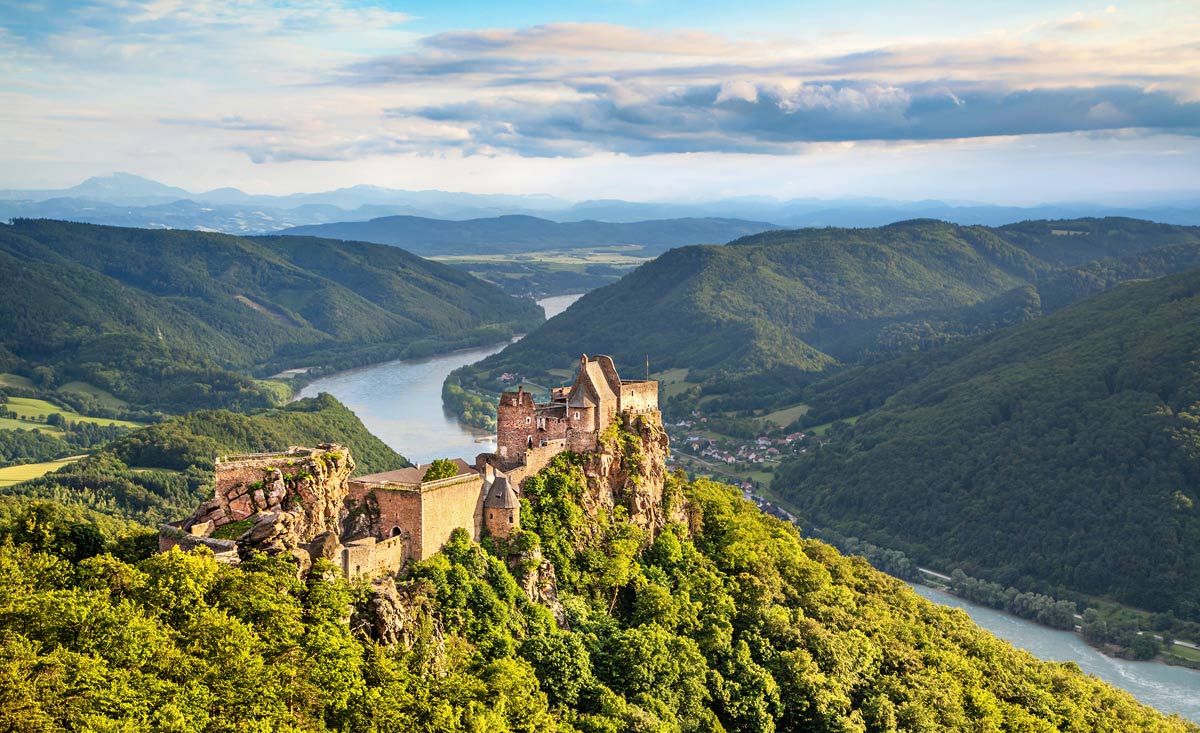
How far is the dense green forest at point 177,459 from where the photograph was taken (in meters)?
124

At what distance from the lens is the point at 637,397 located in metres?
67.0

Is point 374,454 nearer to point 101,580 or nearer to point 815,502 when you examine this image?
point 815,502

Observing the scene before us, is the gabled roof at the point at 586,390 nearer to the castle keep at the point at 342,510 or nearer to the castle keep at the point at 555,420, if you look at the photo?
the castle keep at the point at 555,420

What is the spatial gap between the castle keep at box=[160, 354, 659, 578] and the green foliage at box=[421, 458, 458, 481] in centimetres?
45

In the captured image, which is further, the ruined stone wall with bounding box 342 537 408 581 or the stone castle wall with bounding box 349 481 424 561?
the stone castle wall with bounding box 349 481 424 561

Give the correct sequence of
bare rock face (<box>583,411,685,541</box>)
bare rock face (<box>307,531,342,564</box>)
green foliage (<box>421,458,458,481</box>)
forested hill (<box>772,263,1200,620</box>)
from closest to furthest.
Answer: bare rock face (<box>307,531,342,564</box>)
green foliage (<box>421,458,458,481</box>)
bare rock face (<box>583,411,685,541</box>)
forested hill (<box>772,263,1200,620</box>)

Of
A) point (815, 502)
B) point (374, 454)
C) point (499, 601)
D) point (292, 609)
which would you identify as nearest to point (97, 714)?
point (292, 609)

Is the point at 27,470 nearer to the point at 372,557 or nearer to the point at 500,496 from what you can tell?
the point at 500,496

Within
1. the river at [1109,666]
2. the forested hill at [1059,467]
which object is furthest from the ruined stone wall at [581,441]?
the forested hill at [1059,467]

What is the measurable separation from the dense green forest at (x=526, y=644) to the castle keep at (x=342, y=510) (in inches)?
39.1

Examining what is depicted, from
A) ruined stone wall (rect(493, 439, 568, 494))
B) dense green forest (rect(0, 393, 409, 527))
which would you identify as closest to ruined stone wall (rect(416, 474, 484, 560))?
ruined stone wall (rect(493, 439, 568, 494))

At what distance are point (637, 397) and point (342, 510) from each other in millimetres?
21167

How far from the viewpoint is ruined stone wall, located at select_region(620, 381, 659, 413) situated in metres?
65.6

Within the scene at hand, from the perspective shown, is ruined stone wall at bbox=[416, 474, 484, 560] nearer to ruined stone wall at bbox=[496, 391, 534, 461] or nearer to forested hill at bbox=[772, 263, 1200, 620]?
ruined stone wall at bbox=[496, 391, 534, 461]
